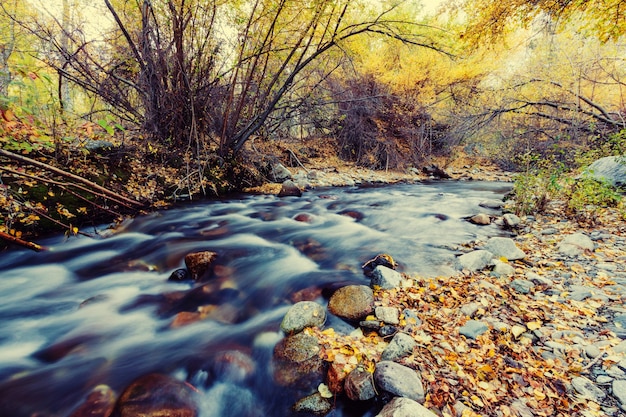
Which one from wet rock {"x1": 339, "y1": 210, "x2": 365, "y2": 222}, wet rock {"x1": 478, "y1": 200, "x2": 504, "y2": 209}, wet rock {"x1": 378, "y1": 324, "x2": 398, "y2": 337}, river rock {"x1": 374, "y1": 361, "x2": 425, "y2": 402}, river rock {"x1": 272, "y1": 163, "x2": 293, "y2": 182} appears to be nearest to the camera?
river rock {"x1": 374, "y1": 361, "x2": 425, "y2": 402}

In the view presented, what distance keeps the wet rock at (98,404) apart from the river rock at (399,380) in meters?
1.74

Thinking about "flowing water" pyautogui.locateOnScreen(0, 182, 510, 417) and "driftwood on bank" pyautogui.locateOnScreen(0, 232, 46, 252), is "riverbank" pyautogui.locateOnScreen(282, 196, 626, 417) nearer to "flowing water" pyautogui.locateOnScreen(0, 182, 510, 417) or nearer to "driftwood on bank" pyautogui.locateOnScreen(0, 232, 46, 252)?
"flowing water" pyautogui.locateOnScreen(0, 182, 510, 417)

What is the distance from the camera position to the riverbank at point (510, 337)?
5.86 ft

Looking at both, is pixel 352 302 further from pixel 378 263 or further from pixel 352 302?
pixel 378 263

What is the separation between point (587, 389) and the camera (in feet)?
5.82

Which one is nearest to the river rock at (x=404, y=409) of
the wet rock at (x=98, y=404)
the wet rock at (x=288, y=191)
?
the wet rock at (x=98, y=404)

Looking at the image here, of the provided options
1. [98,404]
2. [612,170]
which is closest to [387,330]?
[98,404]

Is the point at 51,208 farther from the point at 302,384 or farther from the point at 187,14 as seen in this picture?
the point at 302,384

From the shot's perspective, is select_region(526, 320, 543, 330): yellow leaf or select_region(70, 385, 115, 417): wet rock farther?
select_region(526, 320, 543, 330): yellow leaf

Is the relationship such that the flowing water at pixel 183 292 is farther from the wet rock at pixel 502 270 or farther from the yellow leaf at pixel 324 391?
the wet rock at pixel 502 270

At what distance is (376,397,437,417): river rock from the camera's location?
162 centimetres

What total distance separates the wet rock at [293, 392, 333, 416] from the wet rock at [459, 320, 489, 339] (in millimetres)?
1194

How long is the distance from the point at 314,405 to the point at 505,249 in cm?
306

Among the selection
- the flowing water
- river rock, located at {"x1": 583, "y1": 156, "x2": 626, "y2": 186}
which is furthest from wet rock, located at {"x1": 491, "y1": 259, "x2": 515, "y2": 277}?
river rock, located at {"x1": 583, "y1": 156, "x2": 626, "y2": 186}
